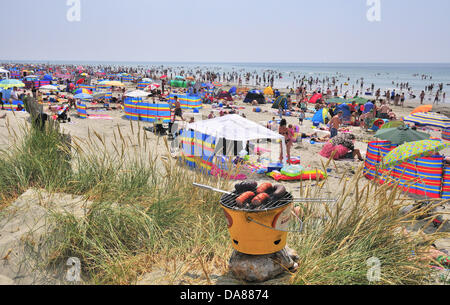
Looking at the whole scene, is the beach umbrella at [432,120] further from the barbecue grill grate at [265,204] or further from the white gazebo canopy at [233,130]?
the barbecue grill grate at [265,204]

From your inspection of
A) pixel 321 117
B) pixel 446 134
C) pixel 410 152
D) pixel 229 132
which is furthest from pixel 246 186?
pixel 321 117

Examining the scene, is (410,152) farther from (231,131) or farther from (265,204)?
(231,131)

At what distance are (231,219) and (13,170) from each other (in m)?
3.27

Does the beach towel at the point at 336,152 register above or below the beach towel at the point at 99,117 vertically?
below

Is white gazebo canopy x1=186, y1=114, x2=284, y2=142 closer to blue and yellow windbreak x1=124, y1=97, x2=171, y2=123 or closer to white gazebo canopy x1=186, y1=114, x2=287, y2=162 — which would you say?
white gazebo canopy x1=186, y1=114, x2=287, y2=162

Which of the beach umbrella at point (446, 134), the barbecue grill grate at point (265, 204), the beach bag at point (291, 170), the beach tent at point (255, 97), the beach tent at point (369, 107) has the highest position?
the beach tent at point (255, 97)

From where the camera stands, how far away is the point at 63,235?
3.08 metres

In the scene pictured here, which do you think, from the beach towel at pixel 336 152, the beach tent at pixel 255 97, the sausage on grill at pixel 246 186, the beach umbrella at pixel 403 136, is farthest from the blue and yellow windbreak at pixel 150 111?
the sausage on grill at pixel 246 186

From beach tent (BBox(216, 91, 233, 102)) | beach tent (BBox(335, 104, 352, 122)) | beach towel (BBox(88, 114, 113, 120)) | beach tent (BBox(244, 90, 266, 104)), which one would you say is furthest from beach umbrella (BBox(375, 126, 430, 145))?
beach tent (BBox(216, 91, 233, 102))
